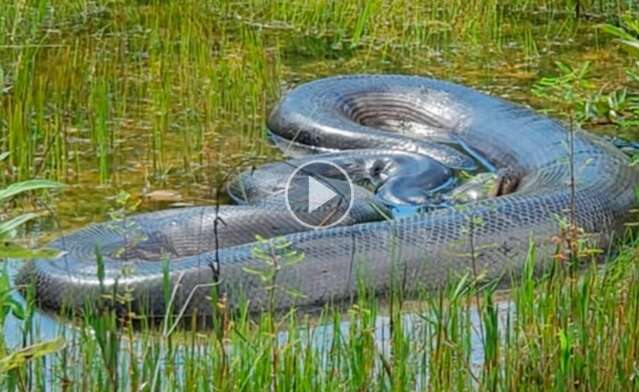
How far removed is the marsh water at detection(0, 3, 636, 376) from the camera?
7.22 m

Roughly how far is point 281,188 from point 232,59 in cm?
223

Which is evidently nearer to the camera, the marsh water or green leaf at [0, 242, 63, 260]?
green leaf at [0, 242, 63, 260]

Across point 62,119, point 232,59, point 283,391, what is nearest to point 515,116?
point 232,59

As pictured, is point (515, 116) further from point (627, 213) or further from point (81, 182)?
point (81, 182)

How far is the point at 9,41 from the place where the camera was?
9156 mm
